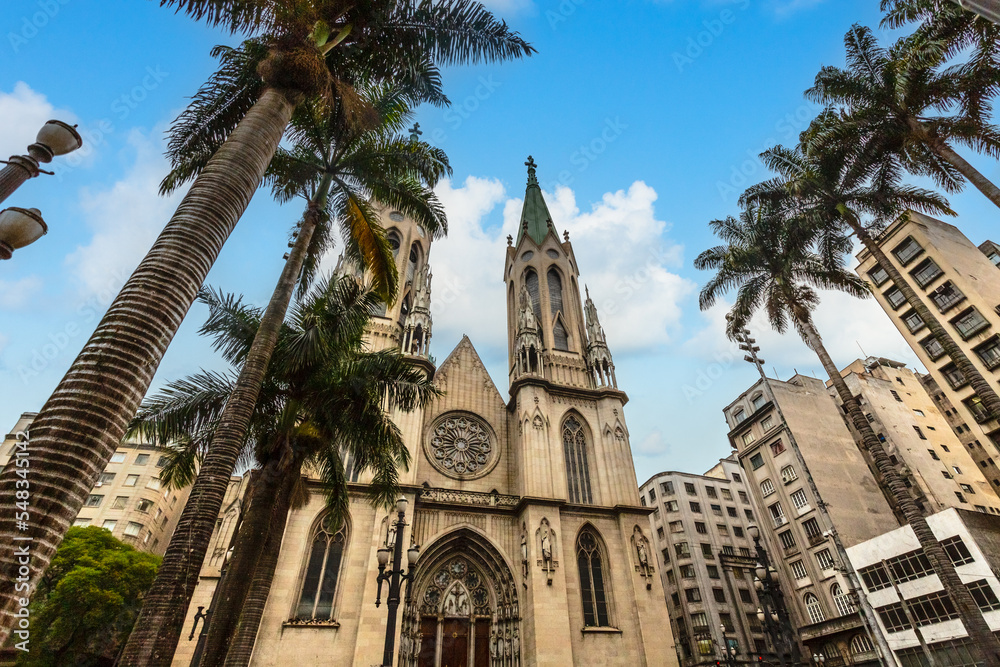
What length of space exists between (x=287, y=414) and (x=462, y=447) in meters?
14.4

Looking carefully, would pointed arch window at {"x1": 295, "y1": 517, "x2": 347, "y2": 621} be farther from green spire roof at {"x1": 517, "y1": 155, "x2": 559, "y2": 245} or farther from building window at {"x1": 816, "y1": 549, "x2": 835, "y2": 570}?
building window at {"x1": 816, "y1": 549, "x2": 835, "y2": 570}

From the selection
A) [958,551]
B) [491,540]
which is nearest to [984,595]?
[958,551]

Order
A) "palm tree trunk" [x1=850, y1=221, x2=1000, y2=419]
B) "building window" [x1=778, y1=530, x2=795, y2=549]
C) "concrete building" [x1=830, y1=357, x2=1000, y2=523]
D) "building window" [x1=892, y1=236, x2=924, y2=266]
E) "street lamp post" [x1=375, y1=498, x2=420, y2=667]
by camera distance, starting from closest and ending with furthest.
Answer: "street lamp post" [x1=375, y1=498, x2=420, y2=667] → "palm tree trunk" [x1=850, y1=221, x2=1000, y2=419] → "building window" [x1=892, y1=236, x2=924, y2=266] → "concrete building" [x1=830, y1=357, x2=1000, y2=523] → "building window" [x1=778, y1=530, x2=795, y2=549]

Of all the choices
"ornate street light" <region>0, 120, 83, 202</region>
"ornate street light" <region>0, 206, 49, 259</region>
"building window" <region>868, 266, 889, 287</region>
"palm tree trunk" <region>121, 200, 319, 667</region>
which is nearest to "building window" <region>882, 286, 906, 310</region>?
"building window" <region>868, 266, 889, 287</region>

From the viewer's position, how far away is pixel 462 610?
20922mm

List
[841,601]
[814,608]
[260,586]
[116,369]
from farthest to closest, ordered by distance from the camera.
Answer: [814,608] < [841,601] < [260,586] < [116,369]

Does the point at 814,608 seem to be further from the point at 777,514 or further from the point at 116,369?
the point at 116,369

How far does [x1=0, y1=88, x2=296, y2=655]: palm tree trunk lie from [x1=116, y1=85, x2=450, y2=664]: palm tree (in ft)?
2.75

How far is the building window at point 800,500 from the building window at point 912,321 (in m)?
13.4

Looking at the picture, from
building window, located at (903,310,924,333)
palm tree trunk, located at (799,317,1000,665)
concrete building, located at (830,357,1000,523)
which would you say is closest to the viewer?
palm tree trunk, located at (799,317,1000,665)

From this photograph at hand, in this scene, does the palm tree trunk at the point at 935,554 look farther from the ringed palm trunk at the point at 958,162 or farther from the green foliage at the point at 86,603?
the green foliage at the point at 86,603

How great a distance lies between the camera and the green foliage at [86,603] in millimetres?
25828

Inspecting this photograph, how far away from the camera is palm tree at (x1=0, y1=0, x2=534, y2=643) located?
3729 millimetres

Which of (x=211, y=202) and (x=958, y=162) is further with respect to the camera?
(x=958, y=162)
